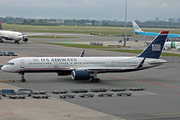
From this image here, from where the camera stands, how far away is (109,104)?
3403 cm

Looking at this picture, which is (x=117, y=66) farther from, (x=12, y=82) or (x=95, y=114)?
(x=95, y=114)

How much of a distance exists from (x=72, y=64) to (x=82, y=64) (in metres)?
1.56

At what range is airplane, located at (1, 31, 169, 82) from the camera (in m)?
46.4

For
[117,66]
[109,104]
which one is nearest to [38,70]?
[117,66]

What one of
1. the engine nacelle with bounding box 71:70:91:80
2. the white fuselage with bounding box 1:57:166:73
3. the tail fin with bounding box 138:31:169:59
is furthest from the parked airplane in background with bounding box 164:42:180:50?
the engine nacelle with bounding box 71:70:91:80

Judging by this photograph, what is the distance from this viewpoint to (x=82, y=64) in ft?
160

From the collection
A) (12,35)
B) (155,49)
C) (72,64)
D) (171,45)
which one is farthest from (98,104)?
(12,35)

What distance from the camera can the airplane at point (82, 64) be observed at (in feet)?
152

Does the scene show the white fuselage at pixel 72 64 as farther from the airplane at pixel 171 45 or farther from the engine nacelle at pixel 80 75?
the airplane at pixel 171 45

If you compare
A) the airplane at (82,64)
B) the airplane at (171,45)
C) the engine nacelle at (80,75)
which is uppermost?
the airplane at (82,64)

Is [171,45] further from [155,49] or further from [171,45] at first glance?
[155,49]

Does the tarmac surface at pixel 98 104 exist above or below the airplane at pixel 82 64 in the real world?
below

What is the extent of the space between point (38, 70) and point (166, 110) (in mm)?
21537

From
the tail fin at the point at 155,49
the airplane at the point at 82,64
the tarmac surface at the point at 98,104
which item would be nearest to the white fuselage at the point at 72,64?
the airplane at the point at 82,64
